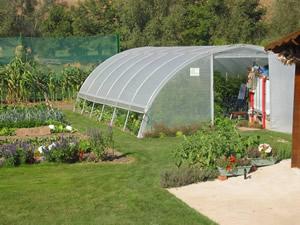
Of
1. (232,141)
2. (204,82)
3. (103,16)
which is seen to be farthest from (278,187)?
(103,16)

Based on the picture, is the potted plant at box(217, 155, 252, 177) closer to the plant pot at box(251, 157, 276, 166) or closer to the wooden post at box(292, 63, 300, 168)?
the plant pot at box(251, 157, 276, 166)

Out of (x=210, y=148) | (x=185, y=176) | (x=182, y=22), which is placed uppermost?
(x=182, y=22)

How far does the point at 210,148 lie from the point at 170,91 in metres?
5.74

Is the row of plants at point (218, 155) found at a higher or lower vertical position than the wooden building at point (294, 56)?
lower

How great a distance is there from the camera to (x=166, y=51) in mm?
18953

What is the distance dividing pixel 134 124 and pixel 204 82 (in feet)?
7.18

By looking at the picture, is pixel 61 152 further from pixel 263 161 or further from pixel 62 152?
pixel 263 161

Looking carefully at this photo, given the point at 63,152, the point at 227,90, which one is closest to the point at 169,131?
the point at 227,90

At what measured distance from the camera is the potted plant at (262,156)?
1041 cm

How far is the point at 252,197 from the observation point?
8.52m

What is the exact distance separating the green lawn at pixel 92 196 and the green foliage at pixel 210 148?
0.61 m

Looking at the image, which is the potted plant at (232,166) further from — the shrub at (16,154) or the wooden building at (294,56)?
the shrub at (16,154)

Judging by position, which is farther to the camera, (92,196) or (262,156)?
(262,156)

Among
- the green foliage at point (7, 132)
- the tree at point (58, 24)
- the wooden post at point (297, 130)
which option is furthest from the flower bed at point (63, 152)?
the tree at point (58, 24)
